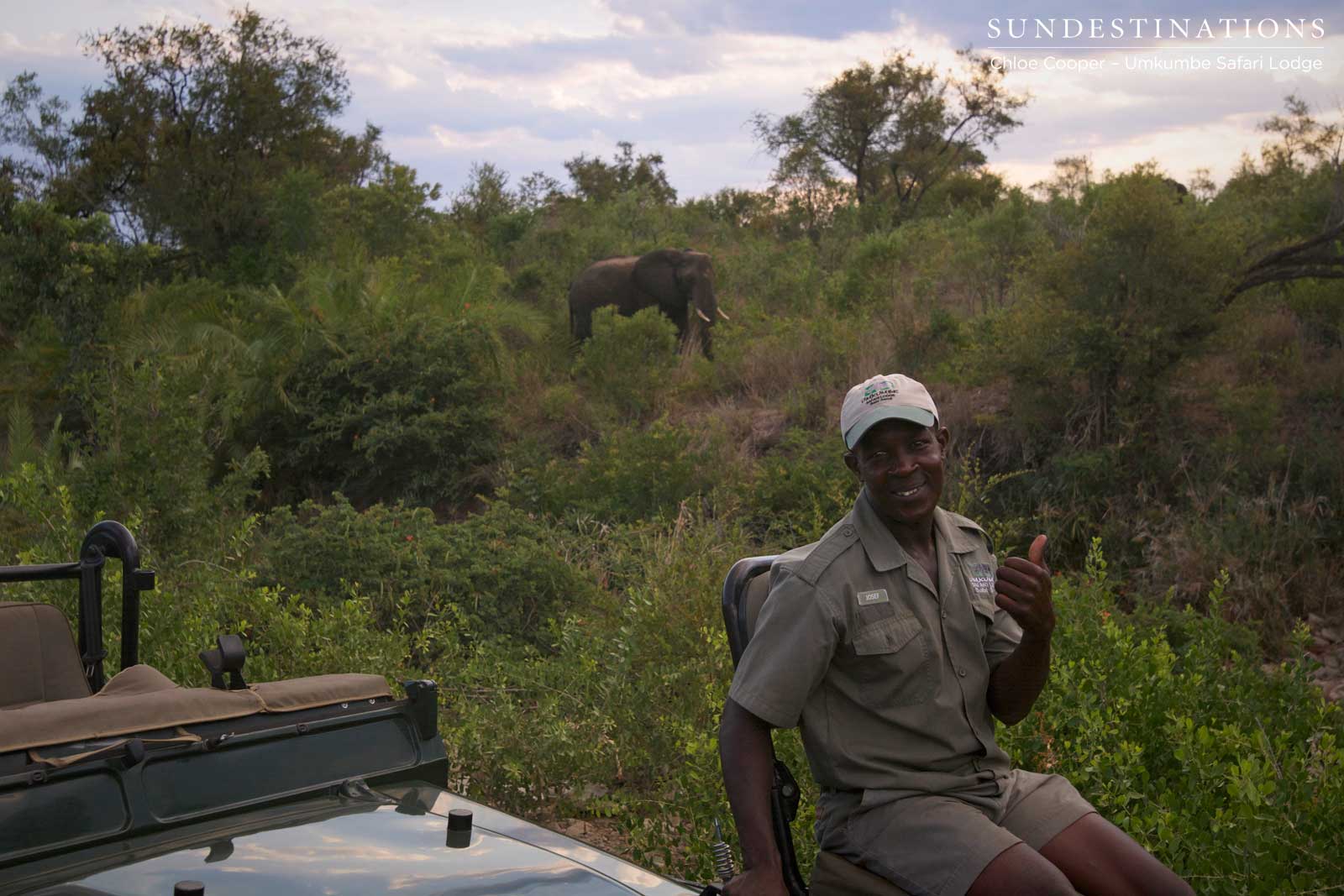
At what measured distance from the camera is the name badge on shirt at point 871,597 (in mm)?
2785

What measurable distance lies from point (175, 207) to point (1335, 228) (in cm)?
1409

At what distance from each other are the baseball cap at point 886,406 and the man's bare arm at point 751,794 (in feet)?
2.22

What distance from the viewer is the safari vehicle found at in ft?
8.01

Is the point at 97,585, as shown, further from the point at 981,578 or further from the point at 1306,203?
the point at 1306,203

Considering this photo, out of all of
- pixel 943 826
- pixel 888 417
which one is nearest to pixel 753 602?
pixel 888 417

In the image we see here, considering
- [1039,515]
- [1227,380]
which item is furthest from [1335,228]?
[1039,515]

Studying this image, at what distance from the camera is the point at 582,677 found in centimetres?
575

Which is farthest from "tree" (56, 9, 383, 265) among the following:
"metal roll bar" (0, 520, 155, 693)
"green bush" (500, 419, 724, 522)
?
"metal roll bar" (0, 520, 155, 693)

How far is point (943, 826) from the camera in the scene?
263cm

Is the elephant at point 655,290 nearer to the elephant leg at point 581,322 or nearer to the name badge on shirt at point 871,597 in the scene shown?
the elephant leg at point 581,322

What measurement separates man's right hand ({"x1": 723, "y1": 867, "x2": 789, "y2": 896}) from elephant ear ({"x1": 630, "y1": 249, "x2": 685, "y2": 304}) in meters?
15.7

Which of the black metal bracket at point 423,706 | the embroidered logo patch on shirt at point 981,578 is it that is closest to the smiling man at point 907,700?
the embroidered logo patch on shirt at point 981,578

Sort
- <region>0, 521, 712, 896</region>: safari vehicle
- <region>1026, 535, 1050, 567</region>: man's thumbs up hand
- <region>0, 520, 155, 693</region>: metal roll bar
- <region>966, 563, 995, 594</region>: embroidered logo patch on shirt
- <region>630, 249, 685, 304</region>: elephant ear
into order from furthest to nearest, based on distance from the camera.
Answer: <region>630, 249, 685, 304</region>: elephant ear < <region>0, 520, 155, 693</region>: metal roll bar < <region>966, 563, 995, 594</region>: embroidered logo patch on shirt < <region>1026, 535, 1050, 567</region>: man's thumbs up hand < <region>0, 521, 712, 896</region>: safari vehicle

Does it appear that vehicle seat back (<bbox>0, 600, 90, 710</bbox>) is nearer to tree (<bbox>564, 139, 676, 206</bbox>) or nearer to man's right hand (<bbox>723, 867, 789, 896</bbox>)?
man's right hand (<bbox>723, 867, 789, 896</bbox>)
